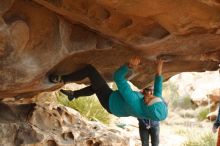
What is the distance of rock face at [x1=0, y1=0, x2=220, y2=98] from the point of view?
4367 millimetres

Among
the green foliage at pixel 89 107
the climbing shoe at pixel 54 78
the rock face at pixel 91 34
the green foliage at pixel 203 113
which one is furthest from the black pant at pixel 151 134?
the green foliage at pixel 203 113

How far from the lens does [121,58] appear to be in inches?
229

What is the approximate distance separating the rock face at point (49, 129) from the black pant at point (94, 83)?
63 cm

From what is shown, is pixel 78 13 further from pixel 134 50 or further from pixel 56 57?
pixel 134 50

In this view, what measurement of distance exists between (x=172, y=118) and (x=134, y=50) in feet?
30.8

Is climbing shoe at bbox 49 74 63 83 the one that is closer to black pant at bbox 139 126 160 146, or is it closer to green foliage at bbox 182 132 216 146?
black pant at bbox 139 126 160 146

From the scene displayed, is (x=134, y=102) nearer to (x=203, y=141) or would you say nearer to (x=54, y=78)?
(x=54, y=78)

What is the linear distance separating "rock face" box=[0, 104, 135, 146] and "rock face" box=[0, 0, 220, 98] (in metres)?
0.39

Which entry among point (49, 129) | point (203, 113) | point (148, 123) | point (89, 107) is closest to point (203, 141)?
point (89, 107)

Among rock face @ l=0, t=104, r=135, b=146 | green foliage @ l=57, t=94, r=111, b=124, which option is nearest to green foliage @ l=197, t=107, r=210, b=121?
green foliage @ l=57, t=94, r=111, b=124

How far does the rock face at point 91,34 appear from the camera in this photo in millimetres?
4367

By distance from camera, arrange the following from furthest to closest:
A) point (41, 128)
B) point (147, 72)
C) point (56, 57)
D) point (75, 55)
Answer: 1. point (147, 72)
2. point (41, 128)
3. point (75, 55)
4. point (56, 57)

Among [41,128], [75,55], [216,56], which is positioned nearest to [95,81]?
[75,55]

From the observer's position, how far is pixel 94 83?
208 inches
